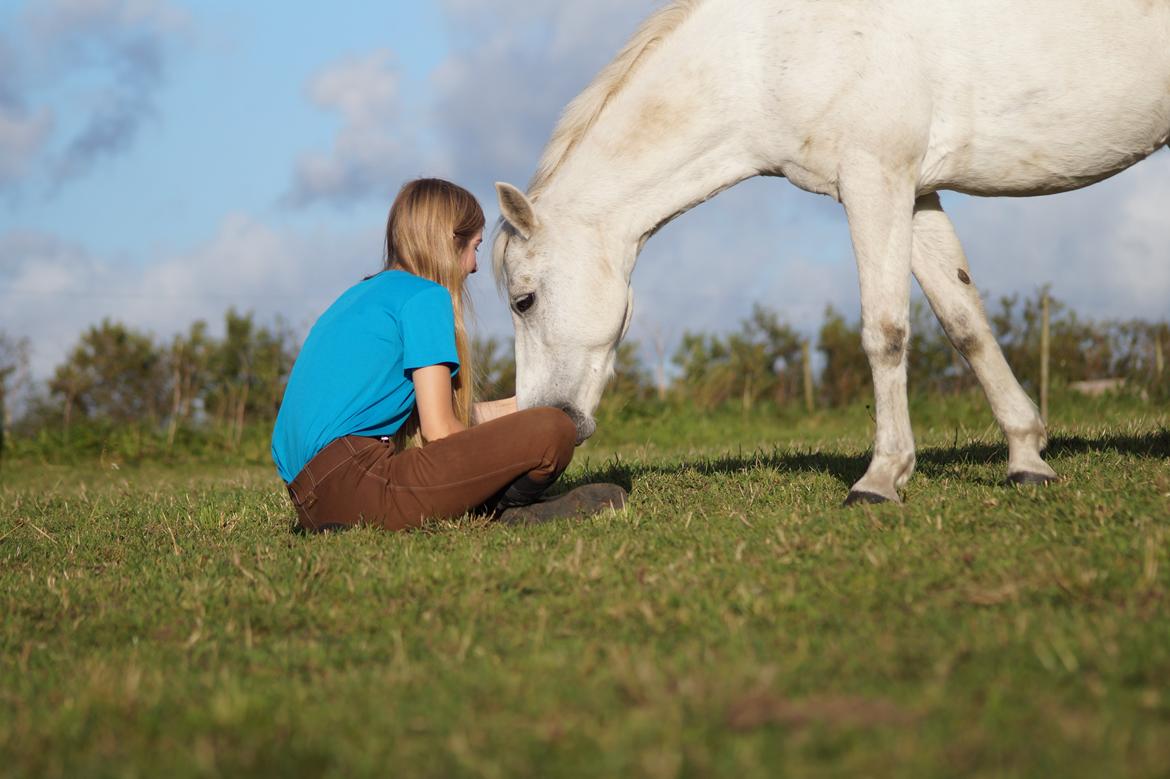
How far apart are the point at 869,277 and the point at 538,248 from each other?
1.60 metres

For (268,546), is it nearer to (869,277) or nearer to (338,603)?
(338,603)

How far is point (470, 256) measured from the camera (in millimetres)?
5363

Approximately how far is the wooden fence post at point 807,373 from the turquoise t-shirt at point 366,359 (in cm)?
964

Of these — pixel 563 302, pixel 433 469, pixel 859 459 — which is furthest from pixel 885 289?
pixel 433 469

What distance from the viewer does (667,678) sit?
2.40 meters

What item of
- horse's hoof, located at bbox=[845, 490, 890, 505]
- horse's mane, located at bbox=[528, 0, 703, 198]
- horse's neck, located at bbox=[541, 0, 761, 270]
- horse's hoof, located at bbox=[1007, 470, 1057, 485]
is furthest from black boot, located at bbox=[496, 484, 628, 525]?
horse's hoof, located at bbox=[1007, 470, 1057, 485]

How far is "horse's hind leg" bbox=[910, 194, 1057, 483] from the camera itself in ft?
17.8

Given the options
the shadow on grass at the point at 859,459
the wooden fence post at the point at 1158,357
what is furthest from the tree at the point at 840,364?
the shadow on grass at the point at 859,459

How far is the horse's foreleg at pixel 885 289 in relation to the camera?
16.0 ft

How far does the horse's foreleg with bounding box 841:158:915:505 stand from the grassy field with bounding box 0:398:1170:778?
28cm

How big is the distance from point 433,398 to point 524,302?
31.3 inches

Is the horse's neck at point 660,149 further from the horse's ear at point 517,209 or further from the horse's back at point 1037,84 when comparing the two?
the horse's back at point 1037,84

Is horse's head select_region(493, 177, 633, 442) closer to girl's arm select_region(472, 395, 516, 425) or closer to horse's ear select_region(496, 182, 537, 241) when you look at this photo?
horse's ear select_region(496, 182, 537, 241)

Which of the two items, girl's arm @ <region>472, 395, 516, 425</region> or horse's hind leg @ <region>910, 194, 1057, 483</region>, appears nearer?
horse's hind leg @ <region>910, 194, 1057, 483</region>
